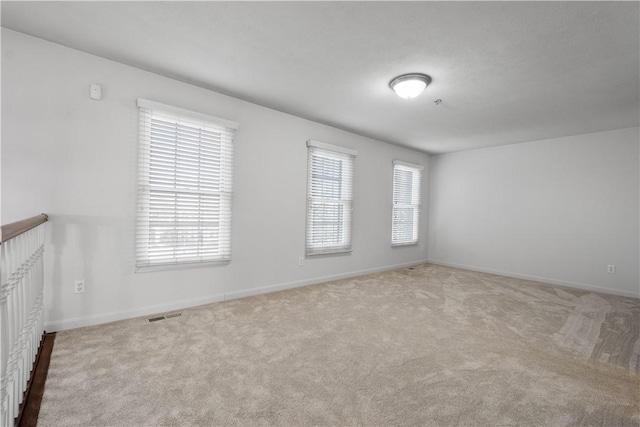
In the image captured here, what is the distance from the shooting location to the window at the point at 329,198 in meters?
4.42

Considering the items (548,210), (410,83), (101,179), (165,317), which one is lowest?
(165,317)

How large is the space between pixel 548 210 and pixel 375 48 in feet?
14.6

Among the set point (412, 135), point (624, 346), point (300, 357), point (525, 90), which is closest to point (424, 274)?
point (412, 135)

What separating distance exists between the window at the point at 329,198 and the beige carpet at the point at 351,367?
126 cm

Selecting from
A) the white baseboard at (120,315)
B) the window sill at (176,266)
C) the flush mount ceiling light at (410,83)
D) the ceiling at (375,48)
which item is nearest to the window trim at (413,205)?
the ceiling at (375,48)

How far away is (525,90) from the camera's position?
10.4ft

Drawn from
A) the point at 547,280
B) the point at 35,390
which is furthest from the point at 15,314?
the point at 547,280

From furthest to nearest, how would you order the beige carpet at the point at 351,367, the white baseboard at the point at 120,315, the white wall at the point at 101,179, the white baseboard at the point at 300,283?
the white baseboard at the point at 300,283
the white baseboard at the point at 120,315
the white wall at the point at 101,179
the beige carpet at the point at 351,367

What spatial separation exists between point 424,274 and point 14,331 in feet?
17.0

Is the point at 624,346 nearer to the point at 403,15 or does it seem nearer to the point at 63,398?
the point at 403,15

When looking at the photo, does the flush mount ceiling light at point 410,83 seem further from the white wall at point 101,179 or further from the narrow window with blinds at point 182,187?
the narrow window with blinds at point 182,187

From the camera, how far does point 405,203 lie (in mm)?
5988

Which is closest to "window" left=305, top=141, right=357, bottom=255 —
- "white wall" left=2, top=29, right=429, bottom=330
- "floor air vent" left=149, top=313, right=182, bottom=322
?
"white wall" left=2, top=29, right=429, bottom=330

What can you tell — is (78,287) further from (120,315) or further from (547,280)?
(547,280)
